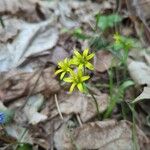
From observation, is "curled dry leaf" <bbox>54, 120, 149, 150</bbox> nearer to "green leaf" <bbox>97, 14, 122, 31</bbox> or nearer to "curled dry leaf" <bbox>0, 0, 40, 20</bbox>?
"green leaf" <bbox>97, 14, 122, 31</bbox>

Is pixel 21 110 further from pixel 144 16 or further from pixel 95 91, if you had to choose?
pixel 144 16

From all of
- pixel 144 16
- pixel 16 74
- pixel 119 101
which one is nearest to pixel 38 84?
pixel 16 74

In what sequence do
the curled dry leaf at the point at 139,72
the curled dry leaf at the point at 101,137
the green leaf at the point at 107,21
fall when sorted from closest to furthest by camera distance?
the curled dry leaf at the point at 101,137 < the curled dry leaf at the point at 139,72 < the green leaf at the point at 107,21

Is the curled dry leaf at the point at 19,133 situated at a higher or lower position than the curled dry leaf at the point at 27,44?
lower

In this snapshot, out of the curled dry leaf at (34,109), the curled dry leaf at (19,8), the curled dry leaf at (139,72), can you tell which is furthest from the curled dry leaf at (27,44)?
the curled dry leaf at (139,72)

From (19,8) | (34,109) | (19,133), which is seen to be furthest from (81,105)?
(19,8)

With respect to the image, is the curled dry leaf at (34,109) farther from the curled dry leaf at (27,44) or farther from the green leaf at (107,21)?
the green leaf at (107,21)

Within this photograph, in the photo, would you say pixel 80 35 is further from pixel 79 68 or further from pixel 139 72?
pixel 79 68

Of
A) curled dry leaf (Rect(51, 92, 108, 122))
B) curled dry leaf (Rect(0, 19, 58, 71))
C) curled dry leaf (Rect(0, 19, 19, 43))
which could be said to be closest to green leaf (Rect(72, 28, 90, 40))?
curled dry leaf (Rect(0, 19, 58, 71))
